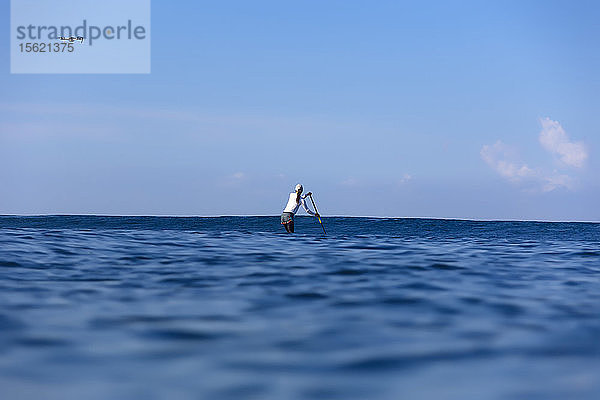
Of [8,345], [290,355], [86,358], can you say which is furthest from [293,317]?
[8,345]

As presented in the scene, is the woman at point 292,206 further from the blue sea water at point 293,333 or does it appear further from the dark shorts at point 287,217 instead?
the blue sea water at point 293,333

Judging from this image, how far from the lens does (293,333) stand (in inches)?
209

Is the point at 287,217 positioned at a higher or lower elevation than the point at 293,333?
higher

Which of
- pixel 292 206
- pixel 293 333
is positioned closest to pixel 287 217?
pixel 292 206

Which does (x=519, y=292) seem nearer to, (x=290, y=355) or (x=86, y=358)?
(x=290, y=355)

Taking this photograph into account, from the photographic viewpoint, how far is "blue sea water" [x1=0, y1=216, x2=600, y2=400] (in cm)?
388

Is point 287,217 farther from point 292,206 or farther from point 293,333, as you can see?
point 293,333

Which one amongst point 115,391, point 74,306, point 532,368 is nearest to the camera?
point 115,391

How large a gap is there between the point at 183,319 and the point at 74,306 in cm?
150

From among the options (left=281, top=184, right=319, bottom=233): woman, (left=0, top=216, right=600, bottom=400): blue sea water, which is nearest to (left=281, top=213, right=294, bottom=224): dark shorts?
(left=281, top=184, right=319, bottom=233): woman

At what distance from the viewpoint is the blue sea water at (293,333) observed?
3879mm

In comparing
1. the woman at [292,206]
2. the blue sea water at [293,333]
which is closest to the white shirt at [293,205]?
the woman at [292,206]

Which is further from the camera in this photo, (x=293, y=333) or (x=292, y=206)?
(x=292, y=206)

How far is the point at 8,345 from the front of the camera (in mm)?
4773
